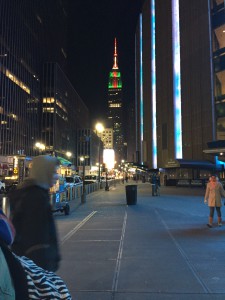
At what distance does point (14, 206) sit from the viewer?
3.20m

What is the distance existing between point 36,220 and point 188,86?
55213 mm

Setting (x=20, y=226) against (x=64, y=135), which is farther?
(x=64, y=135)

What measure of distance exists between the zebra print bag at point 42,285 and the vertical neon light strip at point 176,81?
5775cm

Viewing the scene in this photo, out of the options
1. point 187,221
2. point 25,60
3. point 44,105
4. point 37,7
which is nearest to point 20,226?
point 187,221

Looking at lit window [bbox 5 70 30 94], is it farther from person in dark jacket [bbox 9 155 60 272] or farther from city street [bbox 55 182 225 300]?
person in dark jacket [bbox 9 155 60 272]

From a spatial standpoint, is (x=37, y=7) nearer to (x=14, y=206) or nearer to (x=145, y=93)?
(x=145, y=93)

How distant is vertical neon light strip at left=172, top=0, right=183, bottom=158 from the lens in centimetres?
6013

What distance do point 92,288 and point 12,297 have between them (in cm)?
Result: 427

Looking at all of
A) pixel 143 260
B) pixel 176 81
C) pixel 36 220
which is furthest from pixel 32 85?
pixel 36 220

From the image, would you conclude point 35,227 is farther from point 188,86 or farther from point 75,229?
point 188,86

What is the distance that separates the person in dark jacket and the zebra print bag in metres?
1.39

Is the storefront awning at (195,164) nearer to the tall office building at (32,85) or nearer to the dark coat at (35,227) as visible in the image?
the tall office building at (32,85)

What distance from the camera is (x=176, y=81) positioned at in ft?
202

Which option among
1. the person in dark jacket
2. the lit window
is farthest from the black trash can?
the lit window
